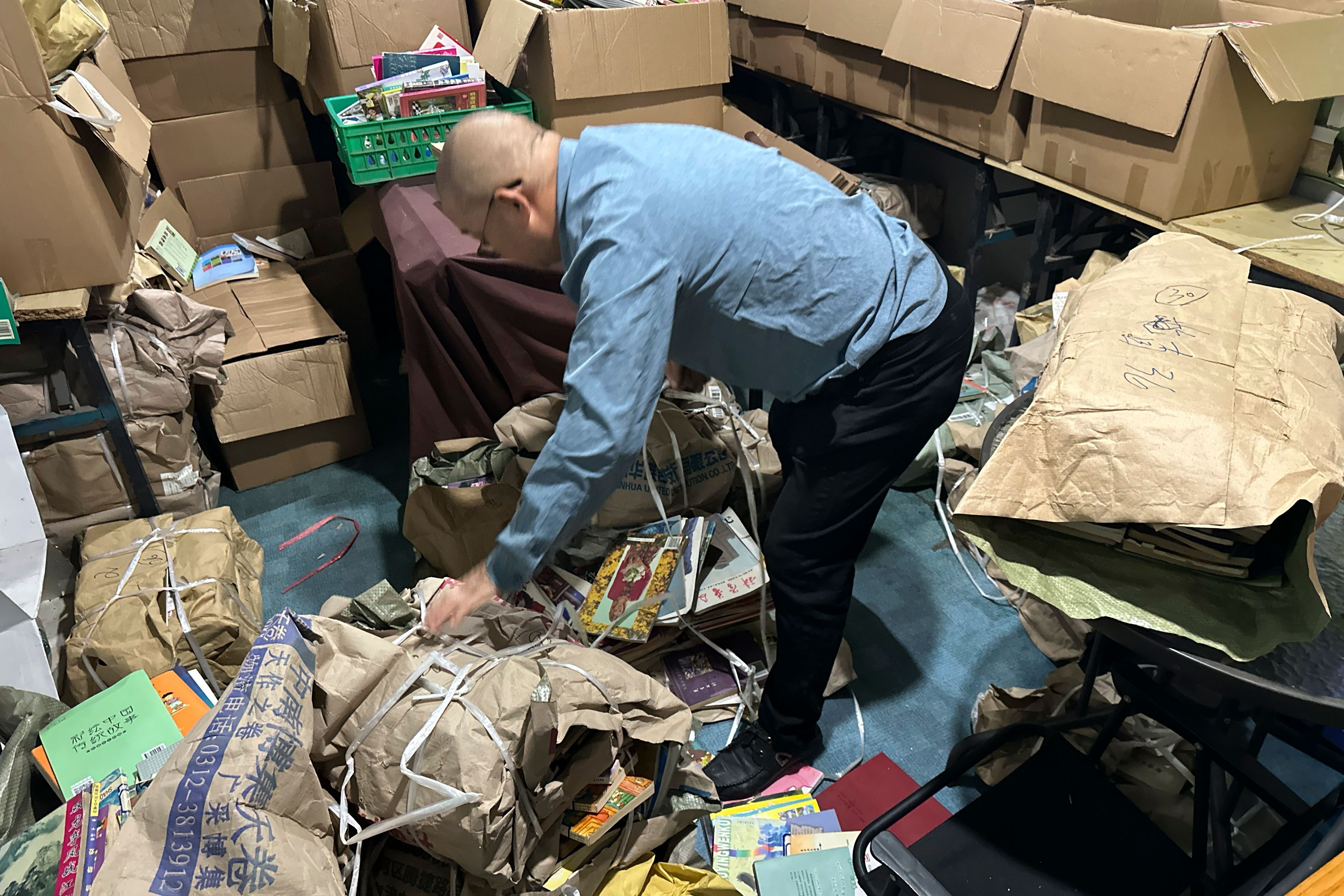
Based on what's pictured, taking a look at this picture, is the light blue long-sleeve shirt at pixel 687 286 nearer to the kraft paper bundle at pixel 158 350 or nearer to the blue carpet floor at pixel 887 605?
the blue carpet floor at pixel 887 605

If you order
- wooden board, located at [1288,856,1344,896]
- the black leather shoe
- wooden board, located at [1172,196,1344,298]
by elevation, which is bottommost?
the black leather shoe

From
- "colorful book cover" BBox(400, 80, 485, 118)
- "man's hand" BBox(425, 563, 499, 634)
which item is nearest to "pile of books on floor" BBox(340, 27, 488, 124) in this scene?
"colorful book cover" BBox(400, 80, 485, 118)

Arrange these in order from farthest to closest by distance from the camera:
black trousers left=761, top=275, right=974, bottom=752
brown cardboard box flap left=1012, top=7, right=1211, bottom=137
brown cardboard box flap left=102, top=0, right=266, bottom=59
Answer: brown cardboard box flap left=102, top=0, right=266, bottom=59
brown cardboard box flap left=1012, top=7, right=1211, bottom=137
black trousers left=761, top=275, right=974, bottom=752

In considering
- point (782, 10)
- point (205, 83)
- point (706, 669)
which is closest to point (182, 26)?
point (205, 83)

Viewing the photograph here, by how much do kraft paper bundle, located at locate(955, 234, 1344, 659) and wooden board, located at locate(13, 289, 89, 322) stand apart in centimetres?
184

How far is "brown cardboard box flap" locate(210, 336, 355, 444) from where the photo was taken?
2387 millimetres

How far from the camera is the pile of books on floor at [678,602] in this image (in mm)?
1688

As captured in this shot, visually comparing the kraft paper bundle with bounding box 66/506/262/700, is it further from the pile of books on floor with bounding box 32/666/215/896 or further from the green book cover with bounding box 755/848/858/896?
the green book cover with bounding box 755/848/858/896

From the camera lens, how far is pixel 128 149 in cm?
201

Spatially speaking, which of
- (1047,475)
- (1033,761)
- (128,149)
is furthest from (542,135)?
(128,149)

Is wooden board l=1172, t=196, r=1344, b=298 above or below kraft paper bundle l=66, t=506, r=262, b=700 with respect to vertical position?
above

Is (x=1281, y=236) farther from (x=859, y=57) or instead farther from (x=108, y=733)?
(x=108, y=733)

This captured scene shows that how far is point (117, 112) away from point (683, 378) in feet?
4.69

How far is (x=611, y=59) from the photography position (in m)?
2.24
